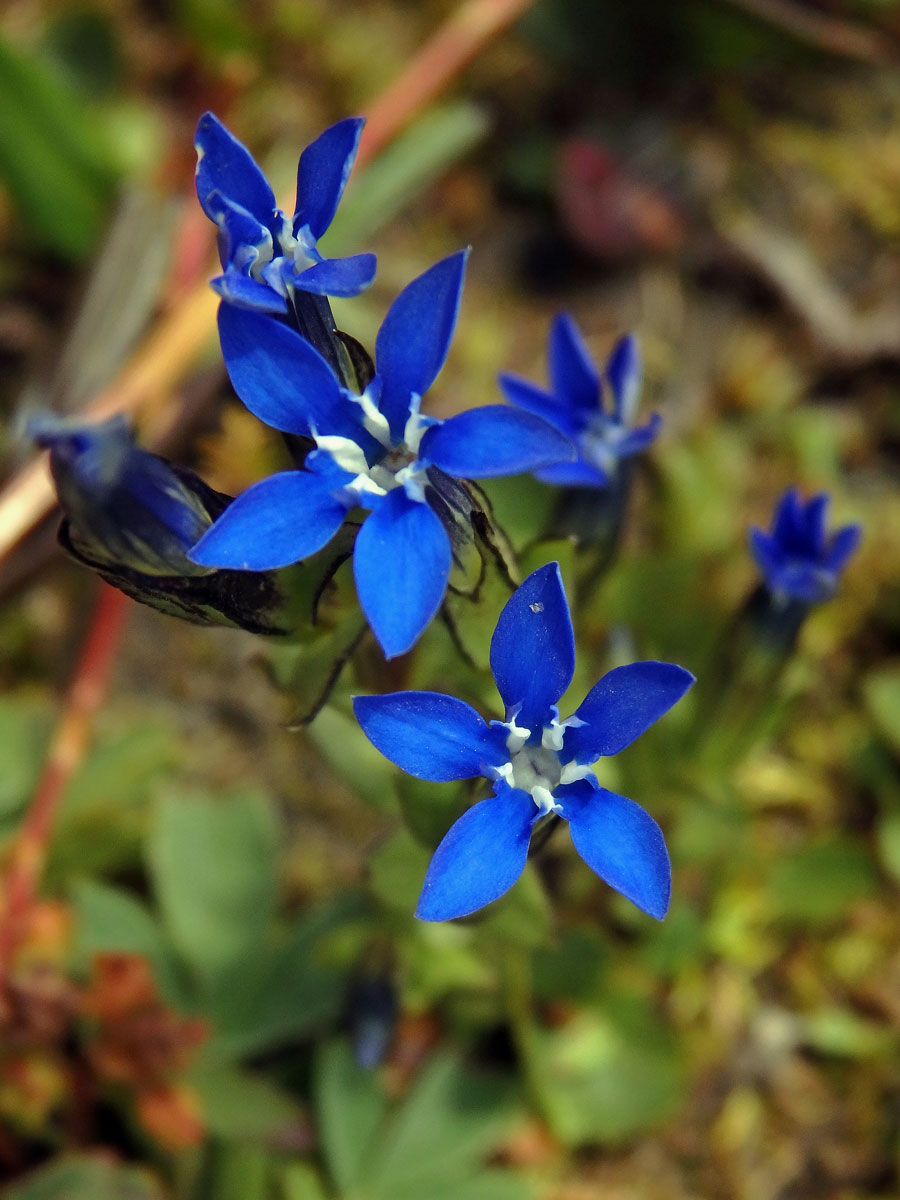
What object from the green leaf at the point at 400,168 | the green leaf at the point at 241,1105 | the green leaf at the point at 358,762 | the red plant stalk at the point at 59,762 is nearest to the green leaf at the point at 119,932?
the red plant stalk at the point at 59,762

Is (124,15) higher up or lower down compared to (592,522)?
higher up

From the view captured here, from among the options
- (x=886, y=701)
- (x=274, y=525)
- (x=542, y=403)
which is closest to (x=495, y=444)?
(x=274, y=525)

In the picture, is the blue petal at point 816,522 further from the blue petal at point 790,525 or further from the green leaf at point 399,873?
the green leaf at point 399,873

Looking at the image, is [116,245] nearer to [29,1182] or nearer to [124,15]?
[124,15]

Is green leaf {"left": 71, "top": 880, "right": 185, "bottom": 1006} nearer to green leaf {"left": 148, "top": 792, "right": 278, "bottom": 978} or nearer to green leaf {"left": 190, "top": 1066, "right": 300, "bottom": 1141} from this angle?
green leaf {"left": 148, "top": 792, "right": 278, "bottom": 978}

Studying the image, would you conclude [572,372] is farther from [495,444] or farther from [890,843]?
[890,843]

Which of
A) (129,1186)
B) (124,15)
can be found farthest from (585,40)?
(129,1186)
